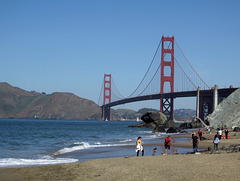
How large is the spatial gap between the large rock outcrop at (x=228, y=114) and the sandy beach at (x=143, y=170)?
123 feet

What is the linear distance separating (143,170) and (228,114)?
4427 cm

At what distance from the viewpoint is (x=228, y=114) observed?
5338cm

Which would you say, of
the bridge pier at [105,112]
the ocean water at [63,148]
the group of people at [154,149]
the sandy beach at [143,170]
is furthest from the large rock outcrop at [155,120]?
the bridge pier at [105,112]

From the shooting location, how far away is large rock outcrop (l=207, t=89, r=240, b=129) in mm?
50094

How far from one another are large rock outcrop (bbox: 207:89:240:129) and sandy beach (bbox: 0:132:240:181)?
37.6m

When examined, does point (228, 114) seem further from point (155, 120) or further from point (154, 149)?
point (154, 149)

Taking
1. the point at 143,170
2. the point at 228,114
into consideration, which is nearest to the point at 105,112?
the point at 228,114

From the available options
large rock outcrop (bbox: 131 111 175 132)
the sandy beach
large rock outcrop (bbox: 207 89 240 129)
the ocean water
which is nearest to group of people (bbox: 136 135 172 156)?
the ocean water

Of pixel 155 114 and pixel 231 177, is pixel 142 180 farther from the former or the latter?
pixel 155 114

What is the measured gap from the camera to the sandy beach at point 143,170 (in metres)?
10.4

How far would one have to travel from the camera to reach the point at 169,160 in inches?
533

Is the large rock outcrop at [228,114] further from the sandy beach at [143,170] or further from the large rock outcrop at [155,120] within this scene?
the sandy beach at [143,170]

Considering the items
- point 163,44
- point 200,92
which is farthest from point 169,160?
point 163,44

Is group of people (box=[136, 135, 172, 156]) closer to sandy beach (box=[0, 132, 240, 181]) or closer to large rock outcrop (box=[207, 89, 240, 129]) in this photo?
sandy beach (box=[0, 132, 240, 181])
